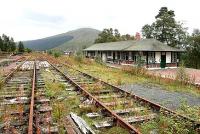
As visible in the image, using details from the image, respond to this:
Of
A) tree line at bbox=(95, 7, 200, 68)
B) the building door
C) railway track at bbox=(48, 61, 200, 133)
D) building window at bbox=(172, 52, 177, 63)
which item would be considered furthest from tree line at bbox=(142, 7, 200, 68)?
railway track at bbox=(48, 61, 200, 133)

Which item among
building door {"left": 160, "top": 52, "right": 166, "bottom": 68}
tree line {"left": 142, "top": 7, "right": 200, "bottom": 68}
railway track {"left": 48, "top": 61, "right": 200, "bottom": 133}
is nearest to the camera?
railway track {"left": 48, "top": 61, "right": 200, "bottom": 133}

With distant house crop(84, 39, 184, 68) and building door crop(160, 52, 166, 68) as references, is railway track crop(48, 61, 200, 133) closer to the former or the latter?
distant house crop(84, 39, 184, 68)

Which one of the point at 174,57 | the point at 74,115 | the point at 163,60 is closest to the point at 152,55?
the point at 163,60

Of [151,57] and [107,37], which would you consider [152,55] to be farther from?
[107,37]

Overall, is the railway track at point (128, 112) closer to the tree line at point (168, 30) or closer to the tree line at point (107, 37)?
the tree line at point (168, 30)

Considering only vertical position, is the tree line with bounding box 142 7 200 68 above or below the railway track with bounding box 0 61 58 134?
above

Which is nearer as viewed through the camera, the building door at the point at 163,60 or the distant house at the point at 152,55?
the distant house at the point at 152,55

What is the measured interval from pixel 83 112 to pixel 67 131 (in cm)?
176

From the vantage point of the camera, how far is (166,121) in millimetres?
6191

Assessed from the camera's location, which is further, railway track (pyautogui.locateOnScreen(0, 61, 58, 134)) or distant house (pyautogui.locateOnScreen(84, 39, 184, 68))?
distant house (pyautogui.locateOnScreen(84, 39, 184, 68))

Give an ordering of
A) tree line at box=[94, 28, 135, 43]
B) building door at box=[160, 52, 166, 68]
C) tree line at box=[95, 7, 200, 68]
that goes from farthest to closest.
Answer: tree line at box=[94, 28, 135, 43]
tree line at box=[95, 7, 200, 68]
building door at box=[160, 52, 166, 68]

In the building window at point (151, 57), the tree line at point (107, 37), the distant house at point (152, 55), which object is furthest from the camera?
the tree line at point (107, 37)

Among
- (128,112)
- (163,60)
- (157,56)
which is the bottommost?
(163,60)

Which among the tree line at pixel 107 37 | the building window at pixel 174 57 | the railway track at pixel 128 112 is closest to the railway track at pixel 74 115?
the railway track at pixel 128 112
